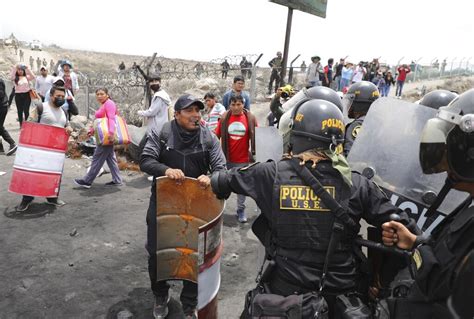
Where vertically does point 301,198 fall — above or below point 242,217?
above

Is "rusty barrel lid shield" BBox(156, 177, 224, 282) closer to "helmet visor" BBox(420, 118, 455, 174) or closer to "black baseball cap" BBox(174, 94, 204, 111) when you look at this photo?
"black baseball cap" BBox(174, 94, 204, 111)

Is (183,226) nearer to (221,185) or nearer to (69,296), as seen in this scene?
(221,185)

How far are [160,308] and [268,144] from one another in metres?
1.66

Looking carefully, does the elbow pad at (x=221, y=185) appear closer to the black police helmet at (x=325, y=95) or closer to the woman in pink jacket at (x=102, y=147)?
the black police helmet at (x=325, y=95)

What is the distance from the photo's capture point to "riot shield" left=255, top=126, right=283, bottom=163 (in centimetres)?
285

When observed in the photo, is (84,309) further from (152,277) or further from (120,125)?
(120,125)

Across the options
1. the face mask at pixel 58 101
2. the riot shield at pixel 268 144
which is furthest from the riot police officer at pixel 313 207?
the face mask at pixel 58 101

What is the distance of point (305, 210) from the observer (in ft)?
6.49

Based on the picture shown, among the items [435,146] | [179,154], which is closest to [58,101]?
[179,154]

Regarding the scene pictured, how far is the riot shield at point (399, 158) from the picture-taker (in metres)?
2.36

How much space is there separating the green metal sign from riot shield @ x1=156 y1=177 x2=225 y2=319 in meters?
5.33

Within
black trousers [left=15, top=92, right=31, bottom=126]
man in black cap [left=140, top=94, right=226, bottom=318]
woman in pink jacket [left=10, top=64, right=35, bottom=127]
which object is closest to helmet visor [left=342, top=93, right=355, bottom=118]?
man in black cap [left=140, top=94, right=226, bottom=318]

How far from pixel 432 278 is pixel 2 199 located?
6069 mm

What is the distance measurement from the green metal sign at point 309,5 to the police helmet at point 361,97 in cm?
397
